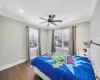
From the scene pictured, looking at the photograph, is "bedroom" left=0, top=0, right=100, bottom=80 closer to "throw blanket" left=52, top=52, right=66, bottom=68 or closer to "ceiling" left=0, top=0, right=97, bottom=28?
"ceiling" left=0, top=0, right=97, bottom=28

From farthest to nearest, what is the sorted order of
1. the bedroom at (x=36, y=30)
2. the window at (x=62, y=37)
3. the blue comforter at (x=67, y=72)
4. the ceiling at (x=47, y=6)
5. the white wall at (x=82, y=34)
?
1. the window at (x=62, y=37)
2. the white wall at (x=82, y=34)
3. the bedroom at (x=36, y=30)
4. the ceiling at (x=47, y=6)
5. the blue comforter at (x=67, y=72)

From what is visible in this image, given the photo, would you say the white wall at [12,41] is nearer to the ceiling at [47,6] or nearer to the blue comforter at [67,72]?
the ceiling at [47,6]

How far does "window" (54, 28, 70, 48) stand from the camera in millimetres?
4910

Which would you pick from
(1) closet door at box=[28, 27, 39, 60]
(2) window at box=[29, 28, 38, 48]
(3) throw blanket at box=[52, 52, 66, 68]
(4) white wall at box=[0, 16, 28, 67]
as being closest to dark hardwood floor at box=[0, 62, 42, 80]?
(4) white wall at box=[0, 16, 28, 67]

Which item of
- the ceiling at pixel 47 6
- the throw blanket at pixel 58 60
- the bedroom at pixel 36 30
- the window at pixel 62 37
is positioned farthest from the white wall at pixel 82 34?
the throw blanket at pixel 58 60

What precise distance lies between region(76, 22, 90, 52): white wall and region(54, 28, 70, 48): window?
80 cm

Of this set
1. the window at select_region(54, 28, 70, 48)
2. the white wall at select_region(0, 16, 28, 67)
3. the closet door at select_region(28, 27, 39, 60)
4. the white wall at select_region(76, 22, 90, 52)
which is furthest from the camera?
the window at select_region(54, 28, 70, 48)

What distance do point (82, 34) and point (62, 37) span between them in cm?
158

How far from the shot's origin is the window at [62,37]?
4910mm

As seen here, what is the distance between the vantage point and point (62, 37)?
520 cm

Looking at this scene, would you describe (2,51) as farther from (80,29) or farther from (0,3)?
(80,29)

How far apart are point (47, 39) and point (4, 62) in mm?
3631

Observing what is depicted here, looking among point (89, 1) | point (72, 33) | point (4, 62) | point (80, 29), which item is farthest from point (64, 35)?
point (4, 62)

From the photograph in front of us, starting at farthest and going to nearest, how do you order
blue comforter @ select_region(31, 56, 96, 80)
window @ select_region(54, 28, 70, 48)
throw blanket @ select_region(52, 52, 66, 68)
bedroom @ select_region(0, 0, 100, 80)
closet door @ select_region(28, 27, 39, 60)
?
window @ select_region(54, 28, 70, 48) < closet door @ select_region(28, 27, 39, 60) < bedroom @ select_region(0, 0, 100, 80) < throw blanket @ select_region(52, 52, 66, 68) < blue comforter @ select_region(31, 56, 96, 80)
